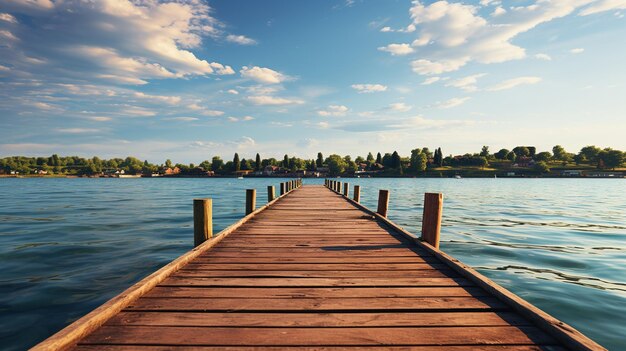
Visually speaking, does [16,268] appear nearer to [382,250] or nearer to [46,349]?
[46,349]

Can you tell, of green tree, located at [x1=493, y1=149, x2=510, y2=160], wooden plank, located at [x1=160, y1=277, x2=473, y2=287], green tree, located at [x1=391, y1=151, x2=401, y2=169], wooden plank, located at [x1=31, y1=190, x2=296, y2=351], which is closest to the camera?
wooden plank, located at [x1=31, y1=190, x2=296, y2=351]

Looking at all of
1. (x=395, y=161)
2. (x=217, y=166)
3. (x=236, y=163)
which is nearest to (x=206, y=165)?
(x=217, y=166)

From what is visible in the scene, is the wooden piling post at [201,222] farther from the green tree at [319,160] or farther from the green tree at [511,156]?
the green tree at [511,156]

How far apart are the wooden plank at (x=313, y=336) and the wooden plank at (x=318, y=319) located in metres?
0.08

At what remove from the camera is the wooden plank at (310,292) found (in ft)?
11.4

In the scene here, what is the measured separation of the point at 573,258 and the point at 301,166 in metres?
157

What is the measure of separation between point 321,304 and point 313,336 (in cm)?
60

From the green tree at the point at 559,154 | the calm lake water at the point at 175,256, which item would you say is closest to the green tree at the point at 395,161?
the green tree at the point at 559,154

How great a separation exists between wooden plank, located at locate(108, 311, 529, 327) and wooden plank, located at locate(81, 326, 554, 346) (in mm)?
79

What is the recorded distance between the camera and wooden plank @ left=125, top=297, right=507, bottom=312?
313 cm

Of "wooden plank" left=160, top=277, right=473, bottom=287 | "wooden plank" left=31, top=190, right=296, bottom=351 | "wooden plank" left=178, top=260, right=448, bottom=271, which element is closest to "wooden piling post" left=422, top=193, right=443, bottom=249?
"wooden plank" left=178, top=260, right=448, bottom=271

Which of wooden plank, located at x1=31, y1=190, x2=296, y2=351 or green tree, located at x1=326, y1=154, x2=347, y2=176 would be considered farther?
green tree, located at x1=326, y1=154, x2=347, y2=176

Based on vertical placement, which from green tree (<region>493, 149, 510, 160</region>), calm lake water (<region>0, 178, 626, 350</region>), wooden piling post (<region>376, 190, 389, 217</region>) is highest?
green tree (<region>493, 149, 510, 160</region>)

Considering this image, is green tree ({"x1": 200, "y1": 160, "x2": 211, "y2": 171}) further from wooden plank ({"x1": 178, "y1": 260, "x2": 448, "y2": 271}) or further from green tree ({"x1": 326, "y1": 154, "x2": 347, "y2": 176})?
wooden plank ({"x1": 178, "y1": 260, "x2": 448, "y2": 271})
